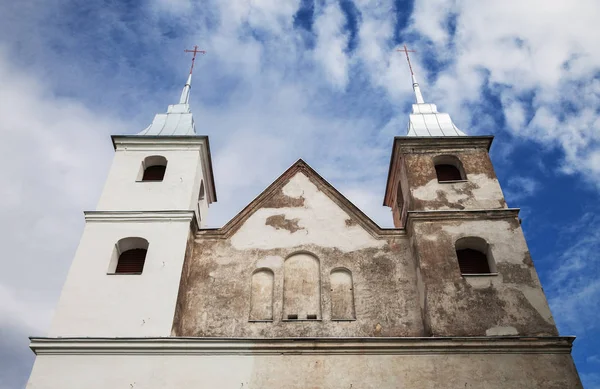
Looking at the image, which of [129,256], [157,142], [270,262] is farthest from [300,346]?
[157,142]

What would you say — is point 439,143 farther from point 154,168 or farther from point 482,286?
point 154,168

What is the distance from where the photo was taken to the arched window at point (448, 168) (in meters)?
17.2

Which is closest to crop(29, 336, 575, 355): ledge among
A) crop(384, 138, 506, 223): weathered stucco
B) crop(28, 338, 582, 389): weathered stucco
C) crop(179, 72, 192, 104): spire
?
crop(28, 338, 582, 389): weathered stucco


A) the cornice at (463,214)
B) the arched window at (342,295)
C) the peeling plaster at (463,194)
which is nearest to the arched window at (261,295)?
the arched window at (342,295)

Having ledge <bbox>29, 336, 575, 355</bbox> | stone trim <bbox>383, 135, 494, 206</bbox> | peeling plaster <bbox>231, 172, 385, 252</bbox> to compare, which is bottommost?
ledge <bbox>29, 336, 575, 355</bbox>

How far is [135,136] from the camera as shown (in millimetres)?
18000

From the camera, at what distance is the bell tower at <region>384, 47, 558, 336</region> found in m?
13.2

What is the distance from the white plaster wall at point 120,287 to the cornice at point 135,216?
0.10m

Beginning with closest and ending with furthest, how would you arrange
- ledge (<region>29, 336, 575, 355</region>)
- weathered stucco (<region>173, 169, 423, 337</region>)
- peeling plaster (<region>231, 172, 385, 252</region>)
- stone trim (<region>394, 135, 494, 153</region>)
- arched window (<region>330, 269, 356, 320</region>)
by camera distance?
ledge (<region>29, 336, 575, 355</region>), weathered stucco (<region>173, 169, 423, 337</region>), arched window (<region>330, 269, 356, 320</region>), peeling plaster (<region>231, 172, 385, 252</region>), stone trim (<region>394, 135, 494, 153</region>)

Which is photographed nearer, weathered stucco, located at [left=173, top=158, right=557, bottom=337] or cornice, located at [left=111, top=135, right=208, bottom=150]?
weathered stucco, located at [left=173, top=158, right=557, bottom=337]

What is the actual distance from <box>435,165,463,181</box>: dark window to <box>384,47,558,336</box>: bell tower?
30 millimetres

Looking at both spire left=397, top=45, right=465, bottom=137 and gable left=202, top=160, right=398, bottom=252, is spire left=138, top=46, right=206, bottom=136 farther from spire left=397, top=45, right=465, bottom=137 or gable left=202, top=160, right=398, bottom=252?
spire left=397, top=45, right=465, bottom=137

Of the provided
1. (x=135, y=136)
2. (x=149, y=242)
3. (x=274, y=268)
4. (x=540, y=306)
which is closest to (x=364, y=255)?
(x=274, y=268)

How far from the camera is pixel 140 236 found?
15172 mm
